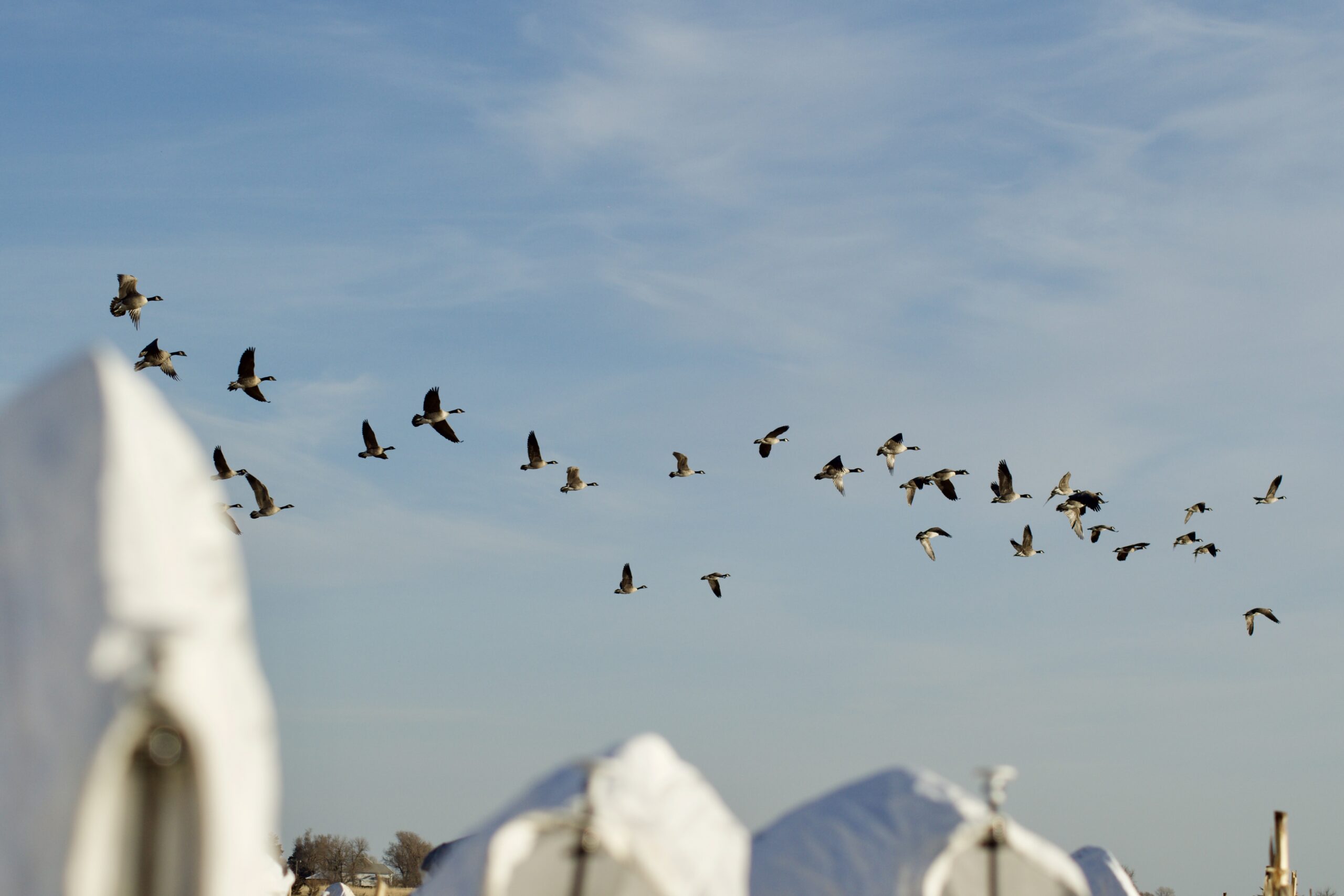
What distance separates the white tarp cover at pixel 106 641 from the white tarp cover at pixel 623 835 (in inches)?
141

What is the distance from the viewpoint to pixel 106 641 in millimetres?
3977

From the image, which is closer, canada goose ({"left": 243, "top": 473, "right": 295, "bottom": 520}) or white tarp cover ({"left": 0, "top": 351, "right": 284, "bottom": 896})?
white tarp cover ({"left": 0, "top": 351, "right": 284, "bottom": 896})

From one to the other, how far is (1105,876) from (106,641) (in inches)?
700

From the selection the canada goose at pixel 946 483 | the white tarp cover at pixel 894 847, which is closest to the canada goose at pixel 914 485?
the canada goose at pixel 946 483

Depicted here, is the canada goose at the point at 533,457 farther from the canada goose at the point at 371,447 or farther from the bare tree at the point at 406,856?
the bare tree at the point at 406,856

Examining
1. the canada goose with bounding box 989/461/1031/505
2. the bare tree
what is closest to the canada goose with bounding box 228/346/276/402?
the canada goose with bounding box 989/461/1031/505

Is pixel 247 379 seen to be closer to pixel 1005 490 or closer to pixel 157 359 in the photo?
pixel 157 359

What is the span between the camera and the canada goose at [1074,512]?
34.2 metres

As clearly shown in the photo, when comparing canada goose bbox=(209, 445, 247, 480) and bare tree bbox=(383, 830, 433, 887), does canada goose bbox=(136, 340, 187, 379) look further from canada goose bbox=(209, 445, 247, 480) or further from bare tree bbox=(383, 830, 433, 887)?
bare tree bbox=(383, 830, 433, 887)

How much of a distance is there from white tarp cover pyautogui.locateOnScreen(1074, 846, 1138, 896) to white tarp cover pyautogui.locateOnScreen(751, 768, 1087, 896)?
31.1 ft

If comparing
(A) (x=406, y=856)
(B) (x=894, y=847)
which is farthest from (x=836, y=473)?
(A) (x=406, y=856)

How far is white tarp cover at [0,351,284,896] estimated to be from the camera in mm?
4000

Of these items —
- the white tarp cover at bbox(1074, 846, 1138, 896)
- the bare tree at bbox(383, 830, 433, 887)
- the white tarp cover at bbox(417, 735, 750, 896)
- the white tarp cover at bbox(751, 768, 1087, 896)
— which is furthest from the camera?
the bare tree at bbox(383, 830, 433, 887)

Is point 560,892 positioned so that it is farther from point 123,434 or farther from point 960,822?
point 123,434
